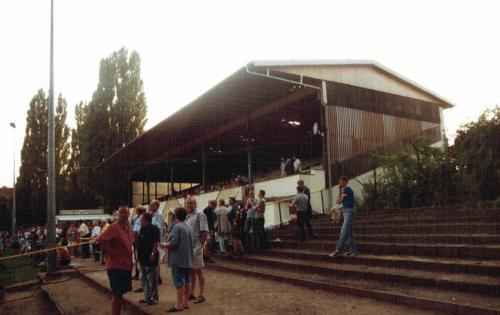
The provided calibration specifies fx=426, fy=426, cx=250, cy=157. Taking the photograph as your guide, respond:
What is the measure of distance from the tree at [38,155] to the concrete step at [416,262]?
35.8 m

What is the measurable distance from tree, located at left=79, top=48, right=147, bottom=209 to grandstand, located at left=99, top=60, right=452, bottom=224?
165 inches

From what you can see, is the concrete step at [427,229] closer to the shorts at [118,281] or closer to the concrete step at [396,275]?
the concrete step at [396,275]

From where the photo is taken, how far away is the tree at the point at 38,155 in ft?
135

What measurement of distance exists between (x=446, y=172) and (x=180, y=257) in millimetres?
9828

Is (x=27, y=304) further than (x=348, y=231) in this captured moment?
Yes

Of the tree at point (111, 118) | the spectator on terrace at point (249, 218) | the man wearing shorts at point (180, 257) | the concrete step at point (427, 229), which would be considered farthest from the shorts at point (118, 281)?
the tree at point (111, 118)

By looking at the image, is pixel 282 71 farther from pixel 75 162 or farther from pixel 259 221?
pixel 75 162

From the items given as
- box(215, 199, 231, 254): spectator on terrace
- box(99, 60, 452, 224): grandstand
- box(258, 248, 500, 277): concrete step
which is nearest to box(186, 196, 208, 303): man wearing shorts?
box(258, 248, 500, 277): concrete step

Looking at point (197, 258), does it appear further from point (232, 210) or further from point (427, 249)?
point (232, 210)

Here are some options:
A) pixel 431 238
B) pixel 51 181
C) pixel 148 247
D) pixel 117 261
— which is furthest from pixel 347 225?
pixel 51 181

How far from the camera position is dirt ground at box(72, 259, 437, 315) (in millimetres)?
5922

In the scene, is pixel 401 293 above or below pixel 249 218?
below

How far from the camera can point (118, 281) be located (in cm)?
600

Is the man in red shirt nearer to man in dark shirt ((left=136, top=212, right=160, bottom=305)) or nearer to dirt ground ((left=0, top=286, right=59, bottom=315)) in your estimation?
man in dark shirt ((left=136, top=212, right=160, bottom=305))
